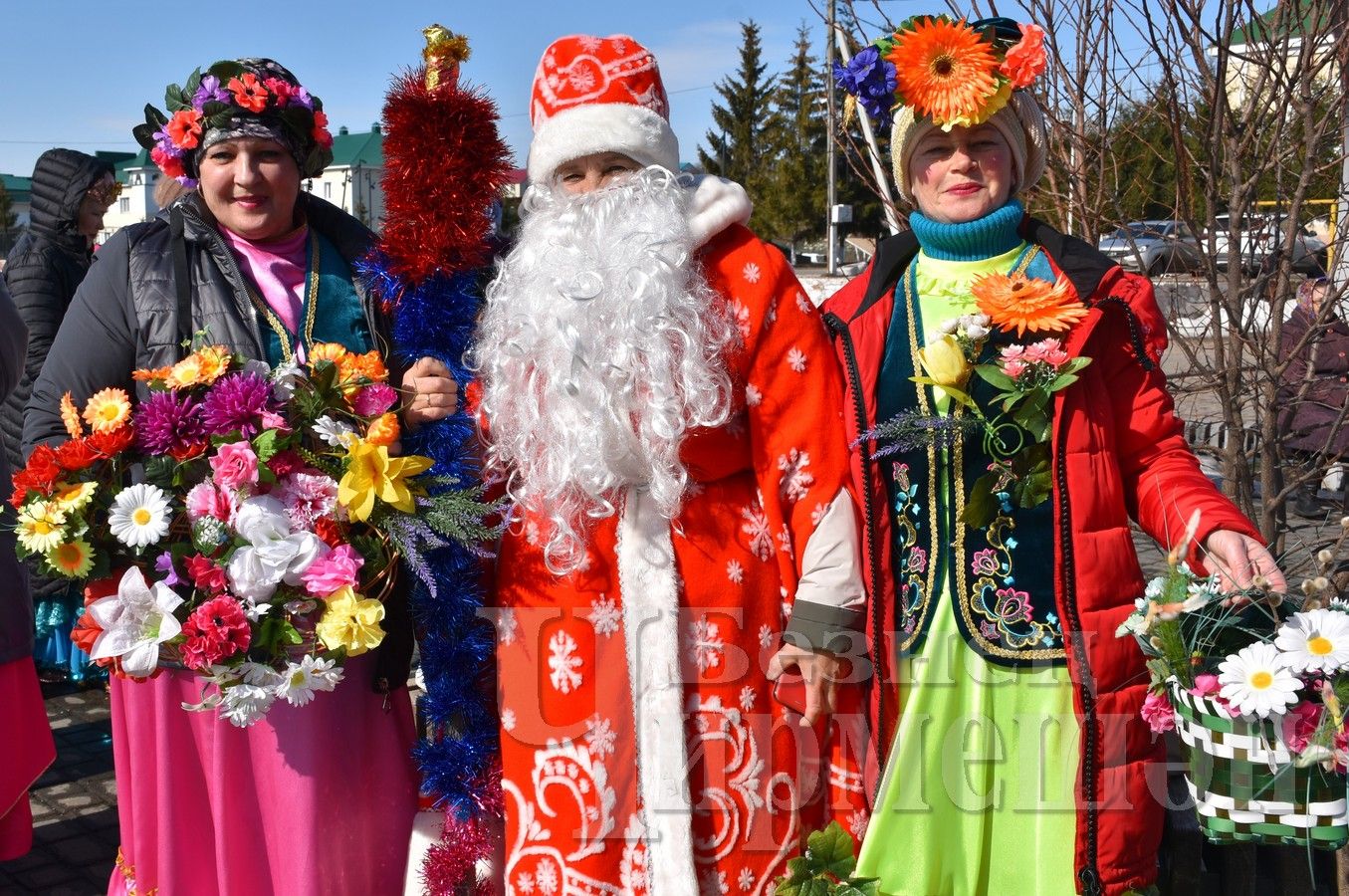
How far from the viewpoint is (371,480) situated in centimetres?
246

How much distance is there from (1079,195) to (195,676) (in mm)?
2943

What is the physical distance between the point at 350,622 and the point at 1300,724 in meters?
1.81

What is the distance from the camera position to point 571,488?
2.53 m

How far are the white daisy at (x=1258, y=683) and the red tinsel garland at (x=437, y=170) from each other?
70.1 inches

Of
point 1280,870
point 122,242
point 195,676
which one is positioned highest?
point 122,242

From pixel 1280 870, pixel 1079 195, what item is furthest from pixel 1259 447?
pixel 1280 870

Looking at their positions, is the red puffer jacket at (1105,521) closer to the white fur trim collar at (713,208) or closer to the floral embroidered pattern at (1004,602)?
the floral embroidered pattern at (1004,602)

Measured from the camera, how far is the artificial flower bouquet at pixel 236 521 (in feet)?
7.80

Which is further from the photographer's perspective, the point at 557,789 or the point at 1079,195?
the point at 1079,195

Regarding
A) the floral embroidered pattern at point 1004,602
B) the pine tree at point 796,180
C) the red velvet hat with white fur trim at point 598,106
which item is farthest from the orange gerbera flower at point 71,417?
the pine tree at point 796,180

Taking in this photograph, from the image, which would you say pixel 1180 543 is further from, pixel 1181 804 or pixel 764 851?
pixel 764 851

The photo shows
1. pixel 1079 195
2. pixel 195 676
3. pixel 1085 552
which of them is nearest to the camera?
Answer: pixel 1085 552

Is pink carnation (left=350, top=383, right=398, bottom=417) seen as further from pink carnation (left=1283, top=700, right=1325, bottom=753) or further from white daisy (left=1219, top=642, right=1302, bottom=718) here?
pink carnation (left=1283, top=700, right=1325, bottom=753)

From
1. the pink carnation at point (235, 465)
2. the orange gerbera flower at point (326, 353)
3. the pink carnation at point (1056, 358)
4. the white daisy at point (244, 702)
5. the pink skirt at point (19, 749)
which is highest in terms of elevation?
the orange gerbera flower at point (326, 353)
